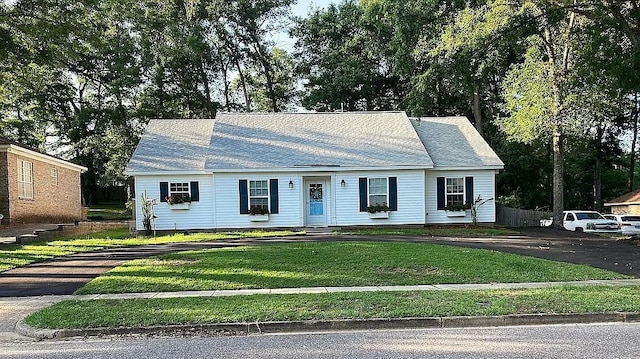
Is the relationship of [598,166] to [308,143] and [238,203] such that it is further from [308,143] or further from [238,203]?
[238,203]

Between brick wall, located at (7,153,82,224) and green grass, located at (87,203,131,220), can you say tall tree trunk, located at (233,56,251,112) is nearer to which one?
green grass, located at (87,203,131,220)

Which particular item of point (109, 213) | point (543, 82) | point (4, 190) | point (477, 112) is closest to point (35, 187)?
point (4, 190)

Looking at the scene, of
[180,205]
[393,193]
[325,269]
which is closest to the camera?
[325,269]

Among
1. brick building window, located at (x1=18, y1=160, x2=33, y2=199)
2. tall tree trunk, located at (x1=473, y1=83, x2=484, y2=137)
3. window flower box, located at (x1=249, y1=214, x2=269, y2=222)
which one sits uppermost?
tall tree trunk, located at (x1=473, y1=83, x2=484, y2=137)

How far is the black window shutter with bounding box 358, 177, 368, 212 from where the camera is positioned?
19.9 metres

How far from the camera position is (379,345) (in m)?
5.59

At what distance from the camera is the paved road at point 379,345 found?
5266mm

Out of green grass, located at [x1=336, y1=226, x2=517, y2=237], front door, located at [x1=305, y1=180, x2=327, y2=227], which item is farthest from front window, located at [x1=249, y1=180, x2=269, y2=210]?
green grass, located at [x1=336, y1=226, x2=517, y2=237]

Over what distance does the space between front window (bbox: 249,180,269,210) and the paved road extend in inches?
541

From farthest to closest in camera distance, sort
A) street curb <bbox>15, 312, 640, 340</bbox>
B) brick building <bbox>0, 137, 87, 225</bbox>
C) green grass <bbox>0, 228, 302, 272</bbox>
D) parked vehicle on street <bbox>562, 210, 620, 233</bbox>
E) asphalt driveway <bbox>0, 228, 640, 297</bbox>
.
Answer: parked vehicle on street <bbox>562, 210, 620, 233</bbox>, brick building <bbox>0, 137, 87, 225</bbox>, green grass <bbox>0, 228, 302, 272</bbox>, asphalt driveway <bbox>0, 228, 640, 297</bbox>, street curb <bbox>15, 312, 640, 340</bbox>

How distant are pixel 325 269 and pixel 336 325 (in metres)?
3.65

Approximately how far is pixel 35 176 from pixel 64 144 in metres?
20.0

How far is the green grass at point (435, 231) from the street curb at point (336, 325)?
10.5 meters

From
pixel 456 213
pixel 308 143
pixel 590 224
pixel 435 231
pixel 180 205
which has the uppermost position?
pixel 308 143
